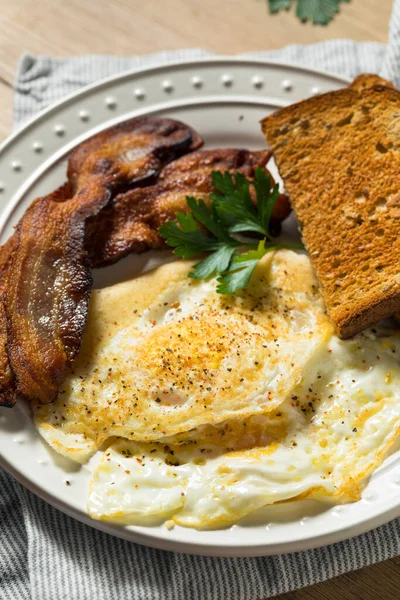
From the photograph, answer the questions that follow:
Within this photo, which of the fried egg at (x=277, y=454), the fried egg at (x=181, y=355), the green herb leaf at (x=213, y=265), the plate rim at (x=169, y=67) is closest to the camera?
the fried egg at (x=277, y=454)

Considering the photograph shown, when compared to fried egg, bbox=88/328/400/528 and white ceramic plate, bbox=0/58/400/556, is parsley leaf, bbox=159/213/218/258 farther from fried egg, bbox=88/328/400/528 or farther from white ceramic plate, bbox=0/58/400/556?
fried egg, bbox=88/328/400/528

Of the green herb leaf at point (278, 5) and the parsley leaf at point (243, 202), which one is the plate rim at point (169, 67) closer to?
the green herb leaf at point (278, 5)

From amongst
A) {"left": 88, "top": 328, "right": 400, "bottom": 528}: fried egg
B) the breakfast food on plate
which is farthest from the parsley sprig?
{"left": 88, "top": 328, "right": 400, "bottom": 528}: fried egg

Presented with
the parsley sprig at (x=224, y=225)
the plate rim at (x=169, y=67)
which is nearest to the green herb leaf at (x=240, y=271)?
the parsley sprig at (x=224, y=225)

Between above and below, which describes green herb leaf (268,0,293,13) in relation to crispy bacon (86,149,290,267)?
above

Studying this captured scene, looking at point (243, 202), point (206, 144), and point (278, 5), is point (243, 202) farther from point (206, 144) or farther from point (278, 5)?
point (278, 5)

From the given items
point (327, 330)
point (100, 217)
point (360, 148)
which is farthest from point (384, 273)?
point (100, 217)
